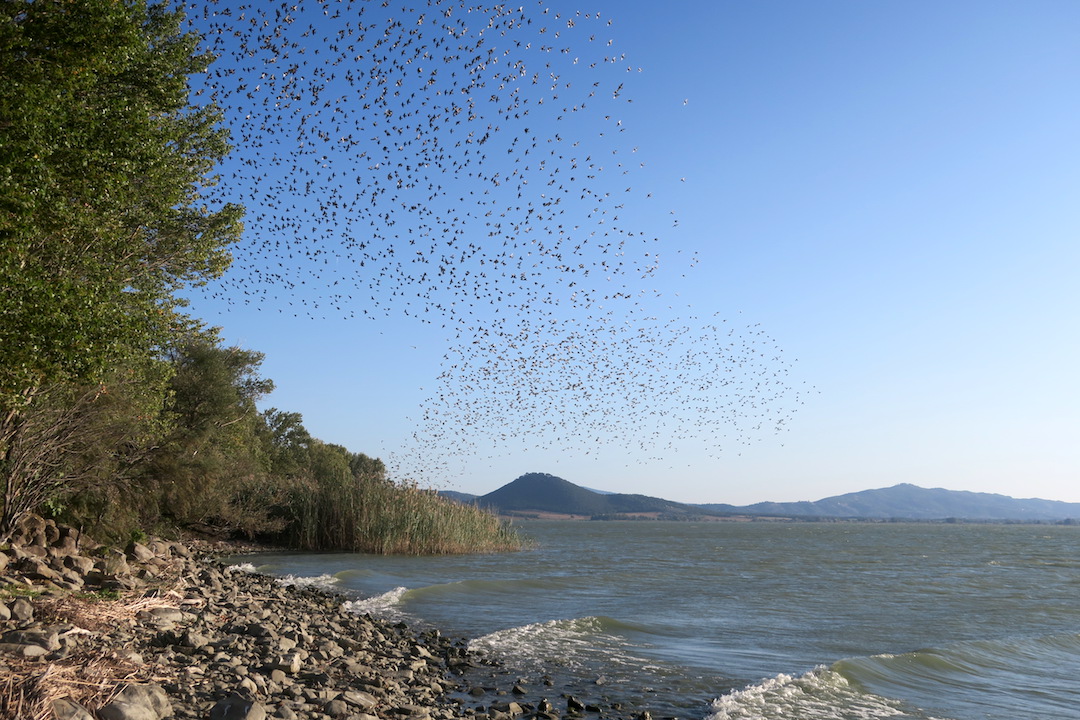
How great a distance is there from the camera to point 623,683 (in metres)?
10.7

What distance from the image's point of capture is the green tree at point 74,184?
364 inches

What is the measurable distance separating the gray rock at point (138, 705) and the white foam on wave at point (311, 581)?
15102 millimetres

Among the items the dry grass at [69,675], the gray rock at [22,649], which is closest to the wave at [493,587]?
the dry grass at [69,675]

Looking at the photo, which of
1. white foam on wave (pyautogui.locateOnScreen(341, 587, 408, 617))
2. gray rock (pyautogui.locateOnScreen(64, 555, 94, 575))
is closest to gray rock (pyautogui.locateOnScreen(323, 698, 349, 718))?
gray rock (pyautogui.locateOnScreen(64, 555, 94, 575))

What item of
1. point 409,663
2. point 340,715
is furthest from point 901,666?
point 340,715

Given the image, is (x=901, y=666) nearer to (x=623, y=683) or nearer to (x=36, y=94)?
(x=623, y=683)

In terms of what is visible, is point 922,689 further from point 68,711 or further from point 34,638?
point 34,638

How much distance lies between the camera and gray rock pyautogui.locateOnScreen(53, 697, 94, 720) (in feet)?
17.4

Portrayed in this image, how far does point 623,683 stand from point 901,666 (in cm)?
530

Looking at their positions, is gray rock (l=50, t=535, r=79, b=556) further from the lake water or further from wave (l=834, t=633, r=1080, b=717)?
wave (l=834, t=633, r=1080, b=717)

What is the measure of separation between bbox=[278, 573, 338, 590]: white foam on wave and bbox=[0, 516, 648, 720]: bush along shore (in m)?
6.22

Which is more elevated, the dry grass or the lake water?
the dry grass

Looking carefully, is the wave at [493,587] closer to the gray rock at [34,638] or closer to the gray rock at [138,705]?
the gray rock at [34,638]

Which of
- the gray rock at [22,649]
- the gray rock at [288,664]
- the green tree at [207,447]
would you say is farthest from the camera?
the green tree at [207,447]
